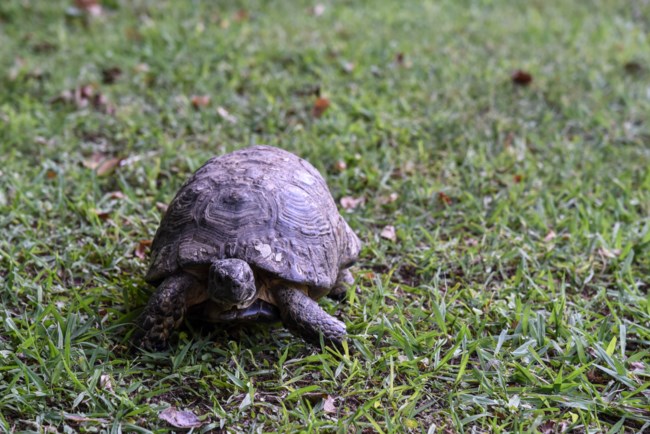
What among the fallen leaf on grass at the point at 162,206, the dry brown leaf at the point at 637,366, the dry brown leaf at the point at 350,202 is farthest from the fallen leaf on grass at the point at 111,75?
the dry brown leaf at the point at 637,366

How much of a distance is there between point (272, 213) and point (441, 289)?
1.04m

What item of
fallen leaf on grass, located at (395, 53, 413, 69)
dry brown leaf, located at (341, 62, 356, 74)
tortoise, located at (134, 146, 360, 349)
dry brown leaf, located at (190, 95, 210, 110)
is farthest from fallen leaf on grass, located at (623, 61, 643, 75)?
Result: tortoise, located at (134, 146, 360, 349)

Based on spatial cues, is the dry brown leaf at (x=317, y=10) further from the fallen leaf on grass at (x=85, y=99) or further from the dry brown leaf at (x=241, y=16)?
the fallen leaf on grass at (x=85, y=99)

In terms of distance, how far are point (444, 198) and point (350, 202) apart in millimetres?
572

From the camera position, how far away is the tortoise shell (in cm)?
278

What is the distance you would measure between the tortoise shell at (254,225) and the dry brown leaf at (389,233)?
2.25 ft

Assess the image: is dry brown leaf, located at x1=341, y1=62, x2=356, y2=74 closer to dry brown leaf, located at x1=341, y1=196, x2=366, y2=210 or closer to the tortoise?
dry brown leaf, located at x1=341, y1=196, x2=366, y2=210

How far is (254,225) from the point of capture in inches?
111

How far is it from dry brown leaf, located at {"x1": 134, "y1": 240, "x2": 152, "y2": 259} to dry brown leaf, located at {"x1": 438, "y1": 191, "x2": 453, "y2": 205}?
1738 millimetres

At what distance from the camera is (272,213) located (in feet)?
9.45

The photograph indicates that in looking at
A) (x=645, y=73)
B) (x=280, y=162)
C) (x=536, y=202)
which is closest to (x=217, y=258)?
(x=280, y=162)

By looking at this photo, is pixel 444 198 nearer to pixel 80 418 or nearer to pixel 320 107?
pixel 320 107

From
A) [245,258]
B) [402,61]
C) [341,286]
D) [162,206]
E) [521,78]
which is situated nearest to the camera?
[245,258]

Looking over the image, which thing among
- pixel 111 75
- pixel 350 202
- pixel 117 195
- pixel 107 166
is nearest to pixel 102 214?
pixel 117 195
